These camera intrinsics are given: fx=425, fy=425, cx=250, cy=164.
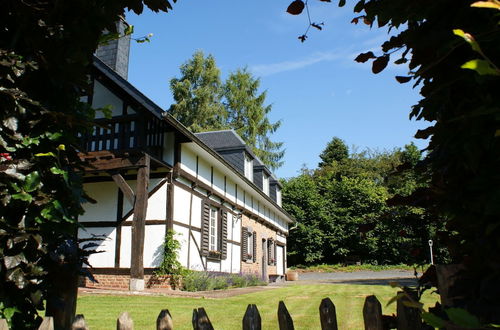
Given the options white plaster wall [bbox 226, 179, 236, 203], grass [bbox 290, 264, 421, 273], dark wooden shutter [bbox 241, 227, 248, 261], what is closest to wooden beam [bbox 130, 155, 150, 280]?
white plaster wall [bbox 226, 179, 236, 203]

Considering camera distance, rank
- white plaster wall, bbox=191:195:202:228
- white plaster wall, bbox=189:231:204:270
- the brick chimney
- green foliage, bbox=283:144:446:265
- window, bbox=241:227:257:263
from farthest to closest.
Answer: green foliage, bbox=283:144:446:265 → window, bbox=241:227:257:263 → the brick chimney → white plaster wall, bbox=191:195:202:228 → white plaster wall, bbox=189:231:204:270

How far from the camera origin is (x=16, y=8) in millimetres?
2266

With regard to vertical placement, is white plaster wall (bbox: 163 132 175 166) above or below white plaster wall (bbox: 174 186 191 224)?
above

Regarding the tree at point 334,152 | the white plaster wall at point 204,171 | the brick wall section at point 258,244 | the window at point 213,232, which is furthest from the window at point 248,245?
the tree at point 334,152

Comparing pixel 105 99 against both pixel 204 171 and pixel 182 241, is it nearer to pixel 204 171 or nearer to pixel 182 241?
pixel 204 171

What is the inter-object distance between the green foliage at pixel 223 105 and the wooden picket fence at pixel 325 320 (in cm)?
2849

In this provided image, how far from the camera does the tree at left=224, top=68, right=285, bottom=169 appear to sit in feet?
103

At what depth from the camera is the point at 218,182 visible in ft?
49.1

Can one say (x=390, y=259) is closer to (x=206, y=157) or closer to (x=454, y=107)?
(x=206, y=157)

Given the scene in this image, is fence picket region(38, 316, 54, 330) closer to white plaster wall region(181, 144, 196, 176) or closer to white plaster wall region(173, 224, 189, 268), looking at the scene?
white plaster wall region(173, 224, 189, 268)

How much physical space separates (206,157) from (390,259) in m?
21.9

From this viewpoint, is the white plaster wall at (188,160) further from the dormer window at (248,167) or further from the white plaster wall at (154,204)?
the dormer window at (248,167)

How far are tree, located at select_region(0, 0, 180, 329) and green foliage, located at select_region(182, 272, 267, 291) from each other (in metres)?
9.12

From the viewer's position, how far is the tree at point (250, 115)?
31.5 metres
